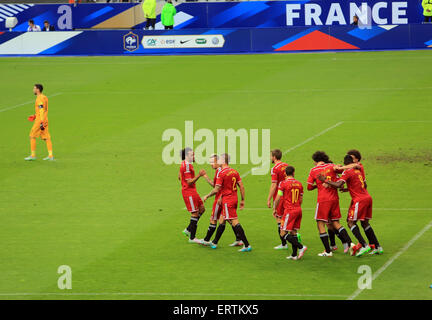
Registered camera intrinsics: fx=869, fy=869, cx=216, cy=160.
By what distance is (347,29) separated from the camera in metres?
46.9

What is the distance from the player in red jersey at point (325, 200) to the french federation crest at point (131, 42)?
1319 inches

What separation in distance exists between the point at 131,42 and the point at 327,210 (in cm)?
3403

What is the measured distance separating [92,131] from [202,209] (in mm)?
13814

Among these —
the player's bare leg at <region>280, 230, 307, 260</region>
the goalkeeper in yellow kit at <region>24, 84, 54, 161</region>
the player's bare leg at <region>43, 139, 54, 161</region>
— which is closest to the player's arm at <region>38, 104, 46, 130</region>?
the goalkeeper in yellow kit at <region>24, 84, 54, 161</region>

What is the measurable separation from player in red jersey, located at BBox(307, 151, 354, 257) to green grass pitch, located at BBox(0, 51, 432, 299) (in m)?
0.48

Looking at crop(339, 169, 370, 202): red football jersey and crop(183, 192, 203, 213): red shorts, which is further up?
crop(339, 169, 370, 202): red football jersey

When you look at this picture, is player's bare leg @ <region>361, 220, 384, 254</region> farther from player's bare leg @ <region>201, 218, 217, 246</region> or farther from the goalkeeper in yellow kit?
the goalkeeper in yellow kit

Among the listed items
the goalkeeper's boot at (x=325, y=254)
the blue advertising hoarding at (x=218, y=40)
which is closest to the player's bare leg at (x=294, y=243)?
the goalkeeper's boot at (x=325, y=254)

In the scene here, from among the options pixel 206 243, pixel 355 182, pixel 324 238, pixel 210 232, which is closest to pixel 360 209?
pixel 355 182

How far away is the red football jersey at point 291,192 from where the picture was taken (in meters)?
15.9

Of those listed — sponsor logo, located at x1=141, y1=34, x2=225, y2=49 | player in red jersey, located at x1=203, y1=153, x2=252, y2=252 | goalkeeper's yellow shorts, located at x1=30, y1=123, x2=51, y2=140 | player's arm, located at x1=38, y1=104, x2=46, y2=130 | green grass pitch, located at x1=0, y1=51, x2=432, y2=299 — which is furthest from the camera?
sponsor logo, located at x1=141, y1=34, x2=225, y2=49

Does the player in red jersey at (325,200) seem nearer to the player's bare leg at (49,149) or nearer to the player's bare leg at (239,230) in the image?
the player's bare leg at (239,230)

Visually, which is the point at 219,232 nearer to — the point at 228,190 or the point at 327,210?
the point at 228,190

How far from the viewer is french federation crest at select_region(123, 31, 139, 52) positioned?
4859 centimetres
